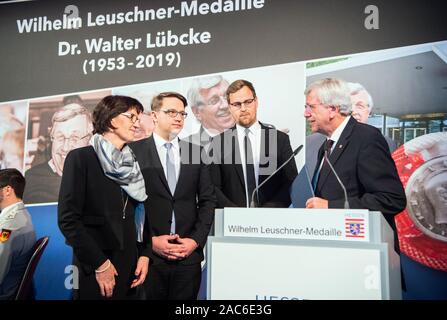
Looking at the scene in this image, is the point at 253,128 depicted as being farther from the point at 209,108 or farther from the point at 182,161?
the point at 182,161

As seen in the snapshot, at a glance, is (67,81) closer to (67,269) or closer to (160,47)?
(160,47)

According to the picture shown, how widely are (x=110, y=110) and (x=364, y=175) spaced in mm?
2225

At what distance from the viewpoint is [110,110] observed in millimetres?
4059

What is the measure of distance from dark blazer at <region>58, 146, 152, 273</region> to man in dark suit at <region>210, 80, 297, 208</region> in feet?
2.56

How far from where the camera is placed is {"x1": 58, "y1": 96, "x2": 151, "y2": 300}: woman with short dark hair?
146 inches

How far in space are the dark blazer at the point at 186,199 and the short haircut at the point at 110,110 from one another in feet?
1.68

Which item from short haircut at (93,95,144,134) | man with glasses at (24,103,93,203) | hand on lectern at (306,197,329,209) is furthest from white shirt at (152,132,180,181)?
hand on lectern at (306,197,329,209)

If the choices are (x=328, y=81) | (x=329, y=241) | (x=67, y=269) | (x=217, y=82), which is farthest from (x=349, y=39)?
(x=67, y=269)

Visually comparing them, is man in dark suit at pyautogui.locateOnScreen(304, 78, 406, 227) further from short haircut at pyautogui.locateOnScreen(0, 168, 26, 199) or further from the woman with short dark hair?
short haircut at pyautogui.locateOnScreen(0, 168, 26, 199)

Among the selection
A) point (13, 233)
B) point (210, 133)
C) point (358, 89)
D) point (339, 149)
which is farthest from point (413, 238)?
point (13, 233)

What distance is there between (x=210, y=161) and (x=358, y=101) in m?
1.29

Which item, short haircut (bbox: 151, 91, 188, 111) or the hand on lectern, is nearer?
the hand on lectern

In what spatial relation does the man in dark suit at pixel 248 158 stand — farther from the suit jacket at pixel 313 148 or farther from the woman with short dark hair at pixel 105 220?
the woman with short dark hair at pixel 105 220

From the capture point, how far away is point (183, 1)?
4.13 meters
